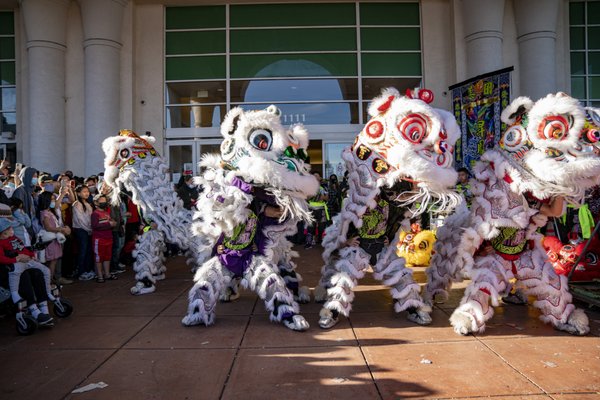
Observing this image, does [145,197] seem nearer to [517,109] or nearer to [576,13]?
[517,109]

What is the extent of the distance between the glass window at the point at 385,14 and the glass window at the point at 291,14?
318 mm

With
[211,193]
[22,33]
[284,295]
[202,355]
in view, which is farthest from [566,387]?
[22,33]

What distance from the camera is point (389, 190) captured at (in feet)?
12.5

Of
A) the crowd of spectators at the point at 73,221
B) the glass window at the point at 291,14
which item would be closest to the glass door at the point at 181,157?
the glass window at the point at 291,14

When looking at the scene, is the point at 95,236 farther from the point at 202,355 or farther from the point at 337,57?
the point at 337,57

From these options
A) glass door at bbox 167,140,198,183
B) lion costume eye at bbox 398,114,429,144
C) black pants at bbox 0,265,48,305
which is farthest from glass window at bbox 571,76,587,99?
black pants at bbox 0,265,48,305

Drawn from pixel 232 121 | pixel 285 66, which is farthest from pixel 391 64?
pixel 232 121

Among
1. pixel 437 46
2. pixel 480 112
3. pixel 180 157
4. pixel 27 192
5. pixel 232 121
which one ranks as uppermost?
pixel 437 46

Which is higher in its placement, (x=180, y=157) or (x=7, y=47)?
(x=7, y=47)

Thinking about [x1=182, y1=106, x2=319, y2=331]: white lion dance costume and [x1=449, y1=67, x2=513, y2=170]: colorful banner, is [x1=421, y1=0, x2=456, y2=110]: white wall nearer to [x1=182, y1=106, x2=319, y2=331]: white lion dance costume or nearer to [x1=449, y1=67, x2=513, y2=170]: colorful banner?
[x1=449, y1=67, x2=513, y2=170]: colorful banner

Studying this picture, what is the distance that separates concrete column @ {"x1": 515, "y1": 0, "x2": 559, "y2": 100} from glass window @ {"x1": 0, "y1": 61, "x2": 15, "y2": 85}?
41.7ft

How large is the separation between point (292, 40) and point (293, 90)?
1341 millimetres

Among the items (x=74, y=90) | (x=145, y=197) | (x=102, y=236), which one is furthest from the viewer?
(x=74, y=90)

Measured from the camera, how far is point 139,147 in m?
5.29
